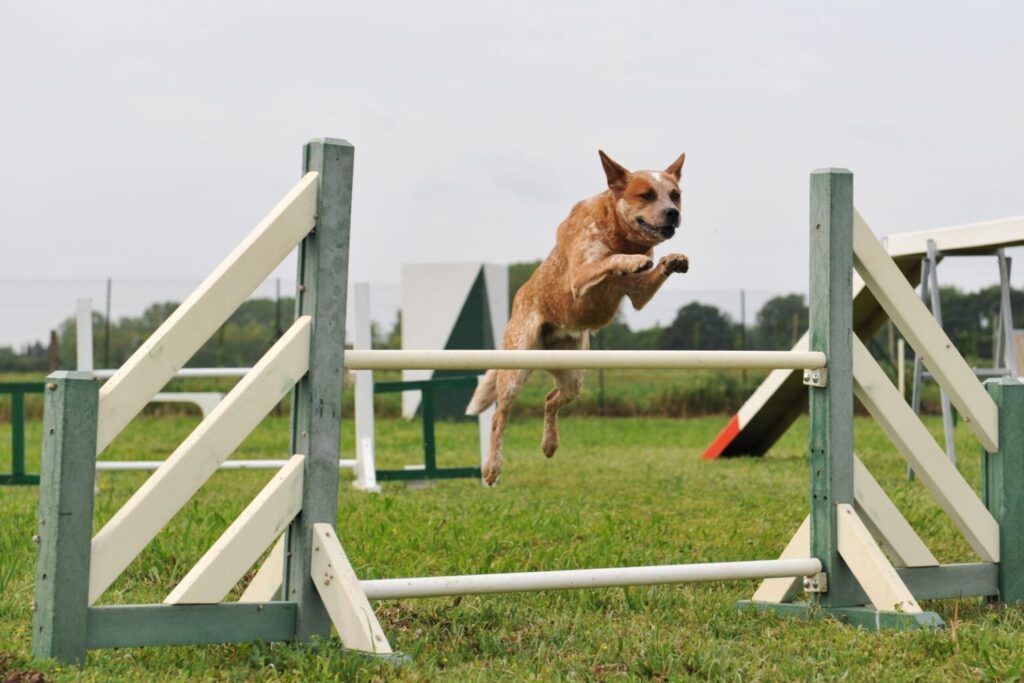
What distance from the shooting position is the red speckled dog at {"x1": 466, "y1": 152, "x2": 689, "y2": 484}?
2.88 meters

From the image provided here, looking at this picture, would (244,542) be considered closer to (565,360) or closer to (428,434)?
(565,360)

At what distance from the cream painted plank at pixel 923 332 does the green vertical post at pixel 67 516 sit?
8.11 feet

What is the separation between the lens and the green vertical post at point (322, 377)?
3521mm

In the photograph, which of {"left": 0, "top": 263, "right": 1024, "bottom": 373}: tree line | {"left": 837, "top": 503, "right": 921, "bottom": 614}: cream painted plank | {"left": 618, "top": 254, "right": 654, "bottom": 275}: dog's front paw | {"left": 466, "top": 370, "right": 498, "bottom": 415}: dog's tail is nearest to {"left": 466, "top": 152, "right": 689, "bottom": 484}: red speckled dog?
{"left": 618, "top": 254, "right": 654, "bottom": 275}: dog's front paw

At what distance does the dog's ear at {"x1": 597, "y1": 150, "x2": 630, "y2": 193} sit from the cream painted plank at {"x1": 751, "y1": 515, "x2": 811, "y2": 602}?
176 cm

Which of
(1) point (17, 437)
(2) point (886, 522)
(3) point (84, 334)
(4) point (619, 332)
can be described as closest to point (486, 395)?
(2) point (886, 522)

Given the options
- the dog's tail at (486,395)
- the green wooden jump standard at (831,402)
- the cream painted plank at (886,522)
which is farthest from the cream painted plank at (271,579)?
the cream painted plank at (886,522)

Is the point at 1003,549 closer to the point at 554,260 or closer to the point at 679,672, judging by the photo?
the point at 679,672

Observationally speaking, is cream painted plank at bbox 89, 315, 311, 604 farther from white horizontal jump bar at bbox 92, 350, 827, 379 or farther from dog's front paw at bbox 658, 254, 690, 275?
dog's front paw at bbox 658, 254, 690, 275

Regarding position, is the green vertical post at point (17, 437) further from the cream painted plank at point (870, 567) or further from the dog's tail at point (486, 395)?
the cream painted plank at point (870, 567)

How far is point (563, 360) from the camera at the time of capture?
335 cm

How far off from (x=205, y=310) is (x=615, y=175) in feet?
3.97

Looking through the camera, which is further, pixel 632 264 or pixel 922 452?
pixel 922 452

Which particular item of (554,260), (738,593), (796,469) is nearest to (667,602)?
(738,593)
